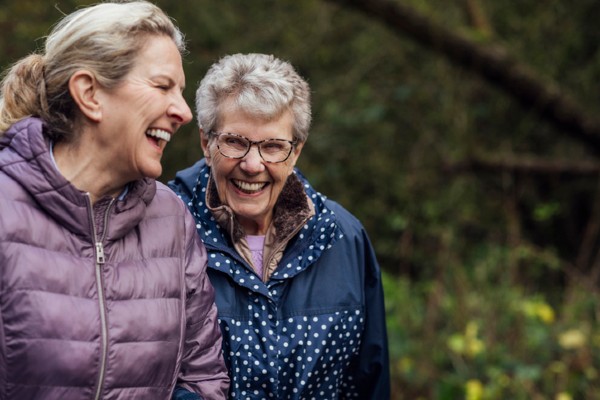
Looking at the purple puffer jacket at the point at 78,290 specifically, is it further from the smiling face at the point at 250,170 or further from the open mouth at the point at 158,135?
the smiling face at the point at 250,170

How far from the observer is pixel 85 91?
236 centimetres

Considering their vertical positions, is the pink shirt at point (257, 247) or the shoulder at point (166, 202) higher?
the shoulder at point (166, 202)

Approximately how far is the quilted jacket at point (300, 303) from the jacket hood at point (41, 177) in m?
0.64

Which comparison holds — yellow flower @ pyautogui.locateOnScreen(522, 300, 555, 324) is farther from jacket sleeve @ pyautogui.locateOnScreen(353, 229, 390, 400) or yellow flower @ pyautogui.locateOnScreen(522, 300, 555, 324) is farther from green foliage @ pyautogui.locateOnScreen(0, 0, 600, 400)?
jacket sleeve @ pyautogui.locateOnScreen(353, 229, 390, 400)

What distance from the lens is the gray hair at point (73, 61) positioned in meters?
→ 2.35

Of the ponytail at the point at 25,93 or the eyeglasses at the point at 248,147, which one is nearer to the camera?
the ponytail at the point at 25,93

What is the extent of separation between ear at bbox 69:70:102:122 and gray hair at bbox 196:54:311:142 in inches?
22.9

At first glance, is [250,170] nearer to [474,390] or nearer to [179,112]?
[179,112]

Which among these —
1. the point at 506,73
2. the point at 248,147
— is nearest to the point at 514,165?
the point at 506,73

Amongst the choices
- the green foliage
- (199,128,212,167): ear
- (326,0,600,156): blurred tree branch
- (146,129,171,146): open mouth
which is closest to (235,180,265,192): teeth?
(199,128,212,167): ear

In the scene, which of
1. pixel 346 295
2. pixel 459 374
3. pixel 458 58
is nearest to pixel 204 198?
Answer: pixel 346 295

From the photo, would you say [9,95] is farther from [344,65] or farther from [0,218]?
[344,65]

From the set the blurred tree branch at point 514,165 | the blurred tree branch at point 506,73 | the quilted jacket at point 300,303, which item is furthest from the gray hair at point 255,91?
the blurred tree branch at point 514,165

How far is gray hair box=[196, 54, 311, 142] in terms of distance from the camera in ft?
9.30
